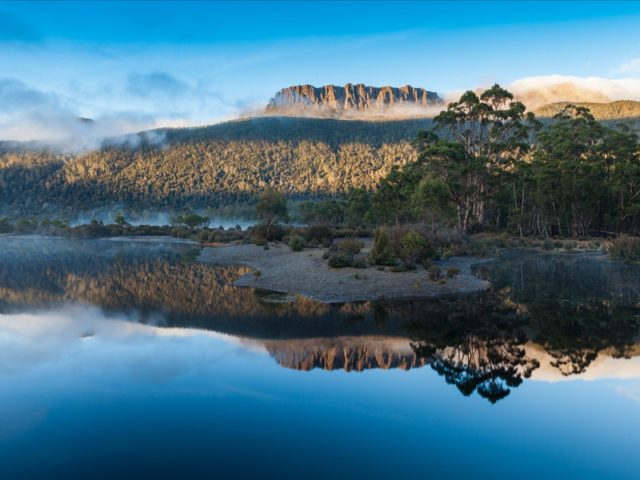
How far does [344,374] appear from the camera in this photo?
1391 centimetres

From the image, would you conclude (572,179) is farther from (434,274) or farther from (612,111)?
(612,111)

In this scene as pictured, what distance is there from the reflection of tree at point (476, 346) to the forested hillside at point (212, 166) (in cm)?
11139

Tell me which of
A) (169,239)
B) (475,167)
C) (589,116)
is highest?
(589,116)

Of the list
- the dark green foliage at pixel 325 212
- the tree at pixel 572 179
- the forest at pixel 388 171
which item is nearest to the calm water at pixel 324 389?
the forest at pixel 388 171

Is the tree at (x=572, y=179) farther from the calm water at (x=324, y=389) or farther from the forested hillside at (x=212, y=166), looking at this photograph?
the forested hillside at (x=212, y=166)

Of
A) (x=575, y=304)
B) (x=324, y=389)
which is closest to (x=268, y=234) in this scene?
(x=575, y=304)

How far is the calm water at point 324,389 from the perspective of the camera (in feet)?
30.0

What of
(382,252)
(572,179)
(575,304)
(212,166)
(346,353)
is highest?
(212,166)

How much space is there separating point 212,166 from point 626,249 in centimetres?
12889

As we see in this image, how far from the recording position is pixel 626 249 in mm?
41719

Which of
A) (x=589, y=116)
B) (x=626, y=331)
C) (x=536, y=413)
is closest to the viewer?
(x=536, y=413)

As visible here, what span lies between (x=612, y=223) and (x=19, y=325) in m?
61.1

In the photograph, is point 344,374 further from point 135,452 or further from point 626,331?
point 626,331

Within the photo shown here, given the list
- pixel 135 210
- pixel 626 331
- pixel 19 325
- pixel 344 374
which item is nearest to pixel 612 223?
pixel 626 331
